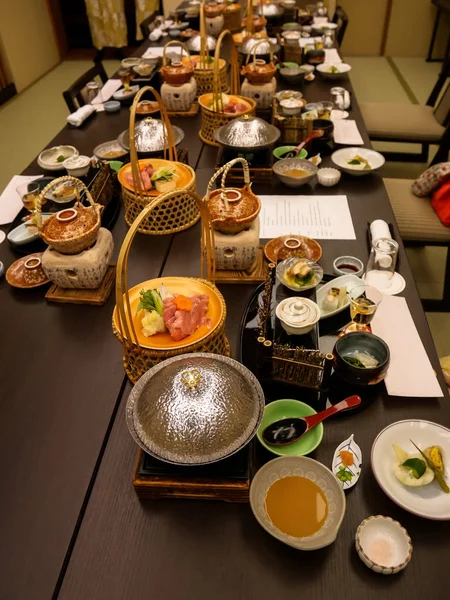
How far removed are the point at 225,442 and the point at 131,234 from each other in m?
0.51

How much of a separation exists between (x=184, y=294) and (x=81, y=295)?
42cm

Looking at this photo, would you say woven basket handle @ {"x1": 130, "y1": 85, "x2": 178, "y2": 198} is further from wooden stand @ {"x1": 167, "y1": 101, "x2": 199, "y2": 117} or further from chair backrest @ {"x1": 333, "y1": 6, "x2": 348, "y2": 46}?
chair backrest @ {"x1": 333, "y1": 6, "x2": 348, "y2": 46}

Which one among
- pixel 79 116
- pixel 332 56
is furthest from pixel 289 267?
pixel 332 56

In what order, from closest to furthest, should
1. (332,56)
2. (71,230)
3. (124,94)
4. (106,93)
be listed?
1. (71,230)
2. (124,94)
3. (106,93)
4. (332,56)

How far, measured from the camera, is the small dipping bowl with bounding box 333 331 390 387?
1.20 meters

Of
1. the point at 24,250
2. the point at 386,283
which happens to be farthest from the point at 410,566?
the point at 24,250

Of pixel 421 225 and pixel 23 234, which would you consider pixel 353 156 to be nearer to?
pixel 421 225

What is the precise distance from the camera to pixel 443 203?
2.38 m

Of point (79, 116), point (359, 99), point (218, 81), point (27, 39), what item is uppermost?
point (218, 81)

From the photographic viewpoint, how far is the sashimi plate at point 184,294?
1.21 metres

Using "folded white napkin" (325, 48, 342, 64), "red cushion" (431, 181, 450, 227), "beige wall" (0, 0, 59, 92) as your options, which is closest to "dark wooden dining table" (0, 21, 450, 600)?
"red cushion" (431, 181, 450, 227)

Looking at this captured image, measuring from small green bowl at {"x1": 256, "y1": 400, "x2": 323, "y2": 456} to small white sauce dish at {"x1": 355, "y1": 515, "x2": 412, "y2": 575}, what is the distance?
0.21m

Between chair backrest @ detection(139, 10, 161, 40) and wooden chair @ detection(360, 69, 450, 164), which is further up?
chair backrest @ detection(139, 10, 161, 40)

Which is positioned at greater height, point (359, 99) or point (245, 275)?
point (245, 275)
